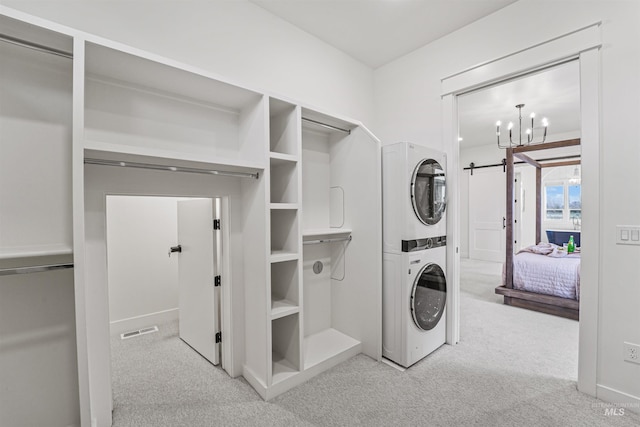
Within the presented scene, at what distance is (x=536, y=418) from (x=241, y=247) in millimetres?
2298

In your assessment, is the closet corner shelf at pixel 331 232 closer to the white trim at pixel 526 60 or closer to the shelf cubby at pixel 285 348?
the shelf cubby at pixel 285 348

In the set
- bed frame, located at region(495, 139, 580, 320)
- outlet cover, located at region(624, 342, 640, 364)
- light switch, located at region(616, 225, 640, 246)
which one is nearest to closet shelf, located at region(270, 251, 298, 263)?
light switch, located at region(616, 225, 640, 246)

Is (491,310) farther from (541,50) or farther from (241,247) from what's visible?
(241,247)

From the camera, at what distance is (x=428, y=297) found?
2.49 m

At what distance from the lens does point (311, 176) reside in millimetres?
2682

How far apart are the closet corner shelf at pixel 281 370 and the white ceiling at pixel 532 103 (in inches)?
115

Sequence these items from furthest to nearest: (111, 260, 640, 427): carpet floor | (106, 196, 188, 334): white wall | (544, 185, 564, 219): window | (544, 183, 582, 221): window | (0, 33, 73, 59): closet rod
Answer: (544, 185, 564, 219): window, (544, 183, 582, 221): window, (106, 196, 188, 334): white wall, (111, 260, 640, 427): carpet floor, (0, 33, 73, 59): closet rod

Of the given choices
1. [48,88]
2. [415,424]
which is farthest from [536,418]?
[48,88]

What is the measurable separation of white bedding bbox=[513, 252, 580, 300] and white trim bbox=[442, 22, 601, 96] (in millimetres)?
2568

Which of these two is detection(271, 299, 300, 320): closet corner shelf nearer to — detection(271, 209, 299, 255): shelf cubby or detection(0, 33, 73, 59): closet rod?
detection(271, 209, 299, 255): shelf cubby

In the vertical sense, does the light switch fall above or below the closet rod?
below

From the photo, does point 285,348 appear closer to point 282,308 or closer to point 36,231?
point 282,308

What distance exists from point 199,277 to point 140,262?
1.27 metres

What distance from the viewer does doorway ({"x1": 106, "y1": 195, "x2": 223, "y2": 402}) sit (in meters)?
2.33
